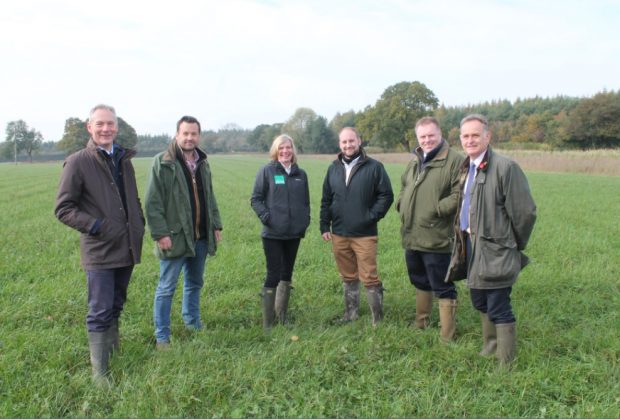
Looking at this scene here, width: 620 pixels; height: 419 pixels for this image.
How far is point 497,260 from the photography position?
3.65 meters

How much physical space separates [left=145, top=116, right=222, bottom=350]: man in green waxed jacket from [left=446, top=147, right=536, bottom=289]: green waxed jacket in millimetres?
2561

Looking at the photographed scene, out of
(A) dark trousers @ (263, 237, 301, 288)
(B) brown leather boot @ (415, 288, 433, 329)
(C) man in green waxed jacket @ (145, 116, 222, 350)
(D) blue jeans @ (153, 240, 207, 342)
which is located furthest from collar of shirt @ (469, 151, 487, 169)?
(D) blue jeans @ (153, 240, 207, 342)

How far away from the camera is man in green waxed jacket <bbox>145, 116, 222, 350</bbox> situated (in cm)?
412

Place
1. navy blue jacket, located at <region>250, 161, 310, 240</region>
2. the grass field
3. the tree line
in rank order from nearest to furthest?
the grass field → navy blue jacket, located at <region>250, 161, 310, 240</region> → the tree line

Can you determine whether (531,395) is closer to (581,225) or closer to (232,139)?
(581,225)

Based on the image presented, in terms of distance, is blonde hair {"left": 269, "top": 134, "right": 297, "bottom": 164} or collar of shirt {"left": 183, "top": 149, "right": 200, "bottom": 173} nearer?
collar of shirt {"left": 183, "top": 149, "right": 200, "bottom": 173}

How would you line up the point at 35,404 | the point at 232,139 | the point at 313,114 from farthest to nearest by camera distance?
the point at 232,139 < the point at 313,114 < the point at 35,404

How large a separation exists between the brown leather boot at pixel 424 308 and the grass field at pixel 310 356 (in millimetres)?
236

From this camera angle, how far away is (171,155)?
4.19 metres

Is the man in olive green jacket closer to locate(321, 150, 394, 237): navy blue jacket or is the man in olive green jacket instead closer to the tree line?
locate(321, 150, 394, 237): navy blue jacket

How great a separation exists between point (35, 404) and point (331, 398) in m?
2.10

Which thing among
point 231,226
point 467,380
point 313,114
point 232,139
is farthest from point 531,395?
point 232,139

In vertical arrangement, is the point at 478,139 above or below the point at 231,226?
above

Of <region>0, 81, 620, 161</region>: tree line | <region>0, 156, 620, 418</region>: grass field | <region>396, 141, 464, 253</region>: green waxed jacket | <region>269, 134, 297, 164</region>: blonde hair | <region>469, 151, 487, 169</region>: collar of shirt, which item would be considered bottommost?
<region>0, 156, 620, 418</region>: grass field
